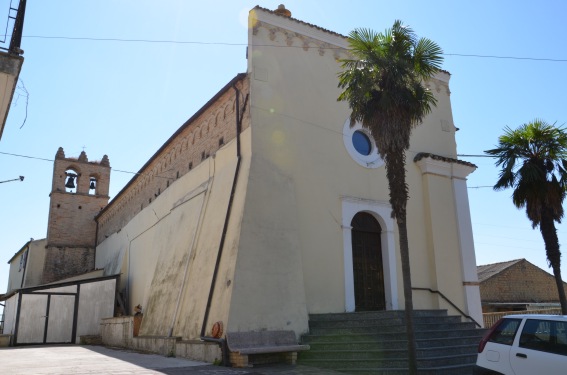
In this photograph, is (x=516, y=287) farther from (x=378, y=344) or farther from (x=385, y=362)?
(x=385, y=362)

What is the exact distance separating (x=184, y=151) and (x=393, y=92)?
10305 millimetres

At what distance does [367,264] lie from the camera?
14.5 metres

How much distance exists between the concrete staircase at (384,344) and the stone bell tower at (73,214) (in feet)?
77.2

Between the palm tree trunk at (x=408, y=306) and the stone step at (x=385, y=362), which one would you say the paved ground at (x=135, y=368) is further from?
the palm tree trunk at (x=408, y=306)

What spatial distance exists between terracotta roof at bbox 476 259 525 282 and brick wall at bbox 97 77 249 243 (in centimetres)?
1972

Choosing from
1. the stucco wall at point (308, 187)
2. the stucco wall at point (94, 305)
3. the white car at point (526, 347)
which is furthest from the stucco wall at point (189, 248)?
the white car at point (526, 347)

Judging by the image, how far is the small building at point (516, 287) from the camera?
28.5 metres

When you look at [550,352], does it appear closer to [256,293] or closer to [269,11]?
[256,293]

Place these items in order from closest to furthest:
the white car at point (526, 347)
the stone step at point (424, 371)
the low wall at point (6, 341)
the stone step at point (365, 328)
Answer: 1. the white car at point (526, 347)
2. the stone step at point (424, 371)
3. the stone step at point (365, 328)
4. the low wall at point (6, 341)

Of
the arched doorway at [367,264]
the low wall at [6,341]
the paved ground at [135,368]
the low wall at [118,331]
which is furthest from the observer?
the low wall at [6,341]

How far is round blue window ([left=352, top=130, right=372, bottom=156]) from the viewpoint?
1538 cm

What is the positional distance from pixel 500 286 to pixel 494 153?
17751 mm

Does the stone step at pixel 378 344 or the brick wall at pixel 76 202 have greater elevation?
the brick wall at pixel 76 202

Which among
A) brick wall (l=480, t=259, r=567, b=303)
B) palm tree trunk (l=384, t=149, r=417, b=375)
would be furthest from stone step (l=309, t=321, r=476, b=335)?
brick wall (l=480, t=259, r=567, b=303)
